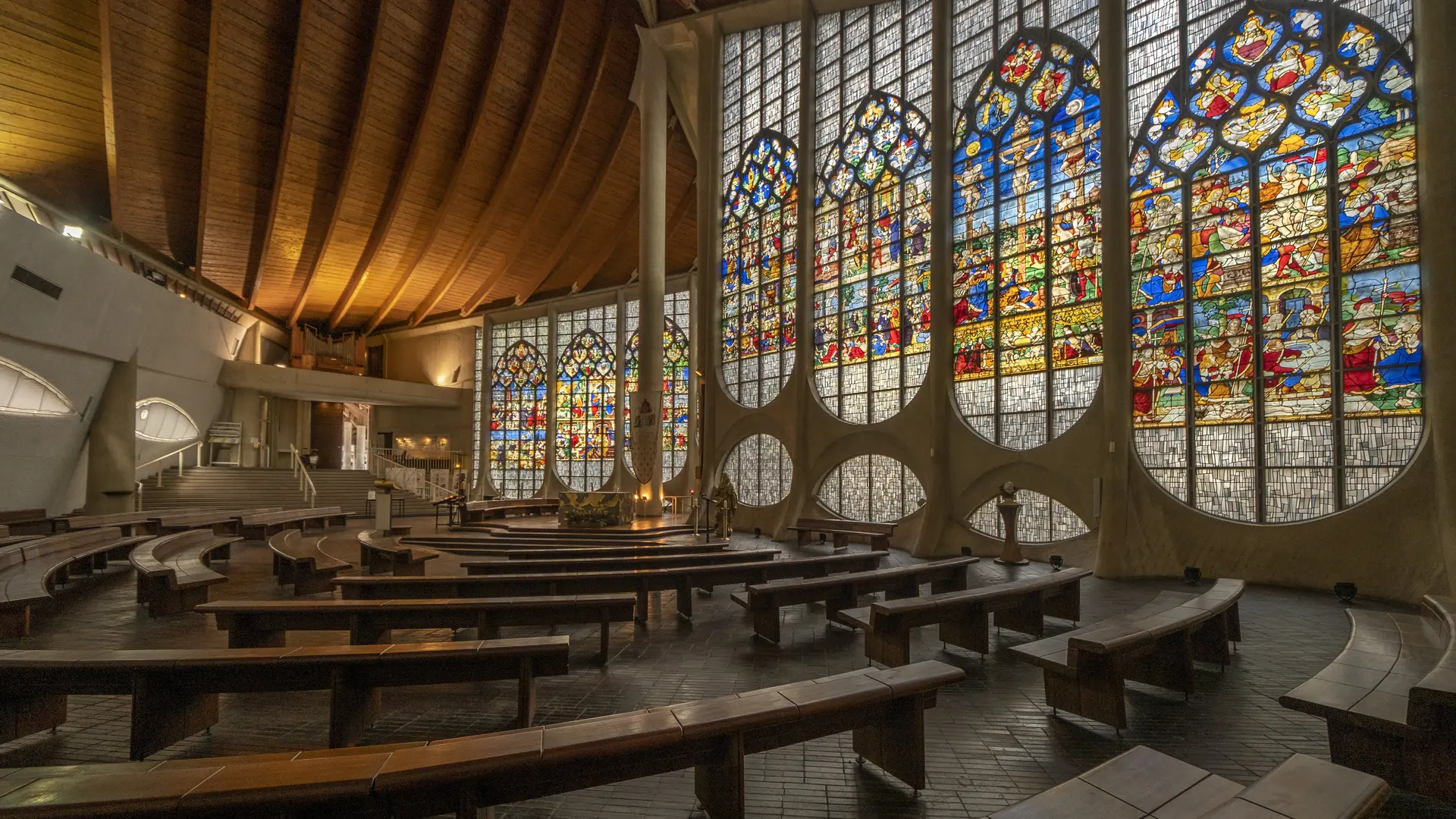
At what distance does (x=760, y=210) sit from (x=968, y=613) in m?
10.8

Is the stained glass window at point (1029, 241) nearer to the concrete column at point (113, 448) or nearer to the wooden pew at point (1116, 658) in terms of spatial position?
the wooden pew at point (1116, 658)

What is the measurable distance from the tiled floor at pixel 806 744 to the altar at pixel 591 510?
662 cm

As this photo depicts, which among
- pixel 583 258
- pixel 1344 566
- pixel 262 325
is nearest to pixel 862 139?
pixel 1344 566

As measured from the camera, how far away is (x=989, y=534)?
1002 cm

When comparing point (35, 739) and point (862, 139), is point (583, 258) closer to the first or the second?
point (862, 139)

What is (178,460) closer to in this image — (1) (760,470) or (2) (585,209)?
(2) (585,209)

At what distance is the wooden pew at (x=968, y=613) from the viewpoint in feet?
13.1

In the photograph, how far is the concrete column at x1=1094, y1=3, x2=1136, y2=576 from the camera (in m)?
8.30

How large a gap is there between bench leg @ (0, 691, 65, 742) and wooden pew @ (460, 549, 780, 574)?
277cm

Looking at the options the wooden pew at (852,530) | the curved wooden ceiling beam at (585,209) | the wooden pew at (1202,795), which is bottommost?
the wooden pew at (852,530)

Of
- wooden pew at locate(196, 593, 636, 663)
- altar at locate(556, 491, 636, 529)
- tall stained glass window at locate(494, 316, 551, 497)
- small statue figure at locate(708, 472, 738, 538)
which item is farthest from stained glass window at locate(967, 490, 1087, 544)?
tall stained glass window at locate(494, 316, 551, 497)

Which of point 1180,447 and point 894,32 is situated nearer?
point 1180,447

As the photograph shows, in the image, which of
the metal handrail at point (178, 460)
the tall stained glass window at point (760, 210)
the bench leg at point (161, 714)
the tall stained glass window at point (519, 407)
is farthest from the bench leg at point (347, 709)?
the tall stained glass window at point (519, 407)

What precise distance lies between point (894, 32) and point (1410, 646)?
1172 cm
